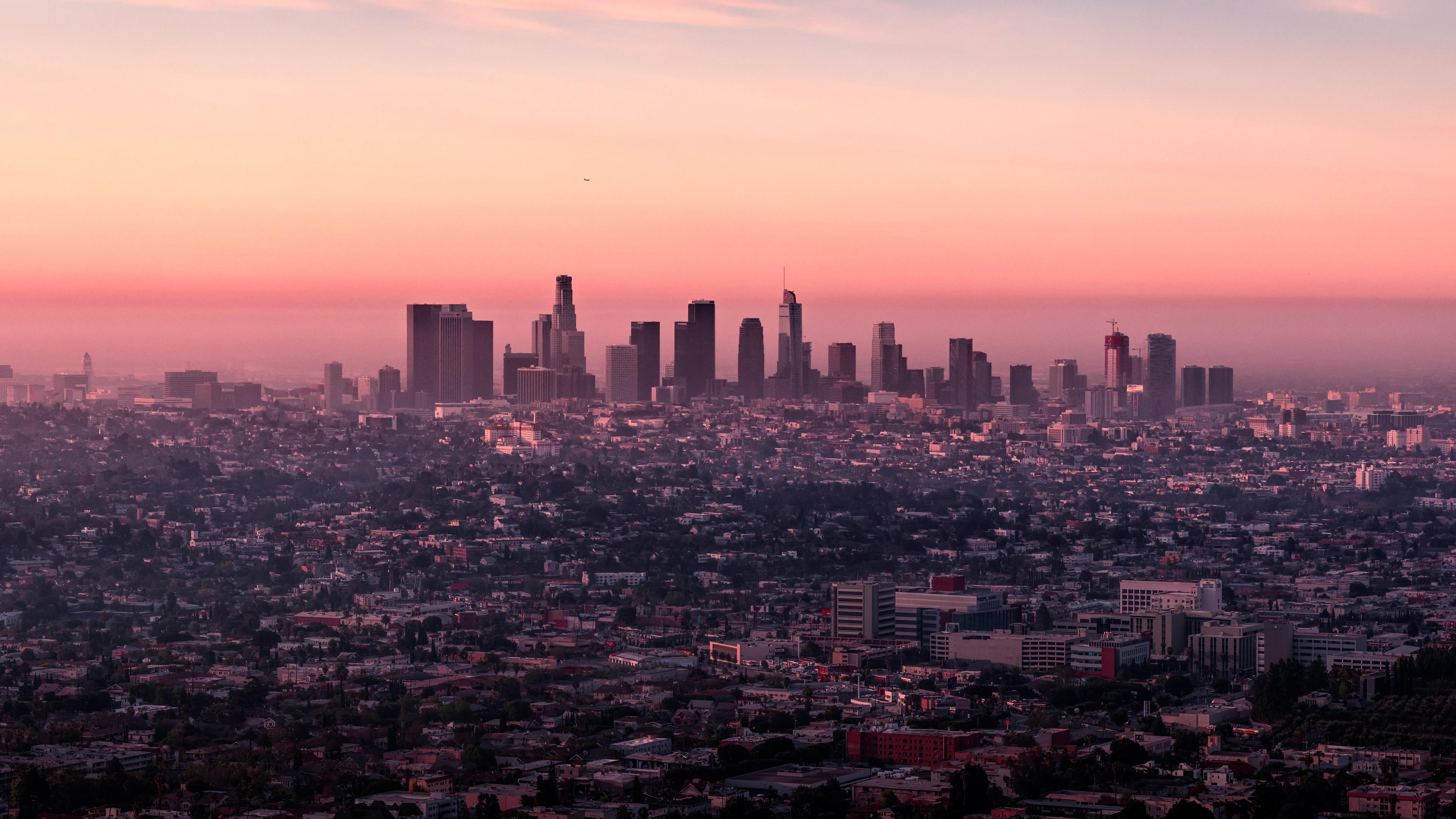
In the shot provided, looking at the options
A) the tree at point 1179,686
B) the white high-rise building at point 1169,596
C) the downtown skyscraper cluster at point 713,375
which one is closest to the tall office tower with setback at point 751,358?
the downtown skyscraper cluster at point 713,375

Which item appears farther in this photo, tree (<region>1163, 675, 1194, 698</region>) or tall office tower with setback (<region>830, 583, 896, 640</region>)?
tall office tower with setback (<region>830, 583, 896, 640</region>)

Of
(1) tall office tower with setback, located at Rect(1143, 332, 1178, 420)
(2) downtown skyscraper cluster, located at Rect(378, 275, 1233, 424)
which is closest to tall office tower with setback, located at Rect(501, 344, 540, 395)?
(2) downtown skyscraper cluster, located at Rect(378, 275, 1233, 424)

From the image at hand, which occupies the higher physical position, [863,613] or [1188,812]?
[863,613]

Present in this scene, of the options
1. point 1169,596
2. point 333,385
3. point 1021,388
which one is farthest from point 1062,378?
point 1169,596

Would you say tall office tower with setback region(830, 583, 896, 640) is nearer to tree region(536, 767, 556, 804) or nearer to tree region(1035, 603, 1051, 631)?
tree region(1035, 603, 1051, 631)

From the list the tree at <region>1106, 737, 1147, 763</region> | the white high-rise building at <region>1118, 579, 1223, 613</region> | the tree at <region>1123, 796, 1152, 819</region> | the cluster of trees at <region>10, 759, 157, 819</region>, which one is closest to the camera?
the tree at <region>1123, 796, 1152, 819</region>

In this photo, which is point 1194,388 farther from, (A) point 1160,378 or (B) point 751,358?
(B) point 751,358

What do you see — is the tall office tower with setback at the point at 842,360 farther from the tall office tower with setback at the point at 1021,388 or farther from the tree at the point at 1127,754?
the tree at the point at 1127,754
